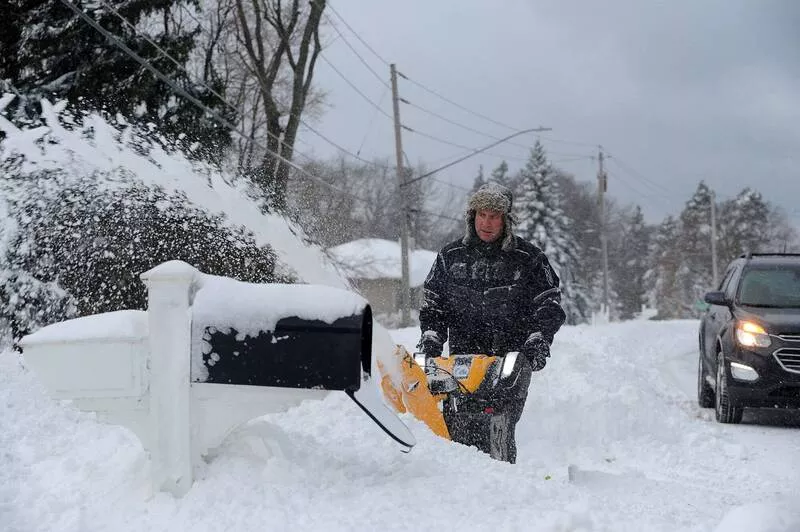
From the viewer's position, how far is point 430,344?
4.96m

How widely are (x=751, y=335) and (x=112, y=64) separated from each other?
1257 cm

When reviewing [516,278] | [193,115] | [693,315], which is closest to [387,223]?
[193,115]

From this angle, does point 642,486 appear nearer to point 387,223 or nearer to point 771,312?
point 771,312

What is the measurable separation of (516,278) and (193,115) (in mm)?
14629

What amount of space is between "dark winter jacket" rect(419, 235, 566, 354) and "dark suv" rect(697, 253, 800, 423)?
15.1 ft

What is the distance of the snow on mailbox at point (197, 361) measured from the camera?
3008mm

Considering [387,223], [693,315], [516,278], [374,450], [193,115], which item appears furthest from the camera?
[693,315]

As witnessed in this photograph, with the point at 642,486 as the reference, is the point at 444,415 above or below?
above

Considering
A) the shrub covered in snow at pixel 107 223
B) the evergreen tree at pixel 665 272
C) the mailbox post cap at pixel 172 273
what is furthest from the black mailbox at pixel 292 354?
the evergreen tree at pixel 665 272

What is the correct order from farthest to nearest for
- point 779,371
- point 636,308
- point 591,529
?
point 636,308 < point 779,371 < point 591,529

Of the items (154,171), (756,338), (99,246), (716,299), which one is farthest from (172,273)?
(99,246)

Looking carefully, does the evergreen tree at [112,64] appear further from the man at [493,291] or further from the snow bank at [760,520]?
the snow bank at [760,520]

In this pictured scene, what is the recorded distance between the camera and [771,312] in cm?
895

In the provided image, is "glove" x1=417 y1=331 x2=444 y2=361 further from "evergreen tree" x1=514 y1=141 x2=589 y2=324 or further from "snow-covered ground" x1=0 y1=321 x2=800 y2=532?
"evergreen tree" x1=514 y1=141 x2=589 y2=324
